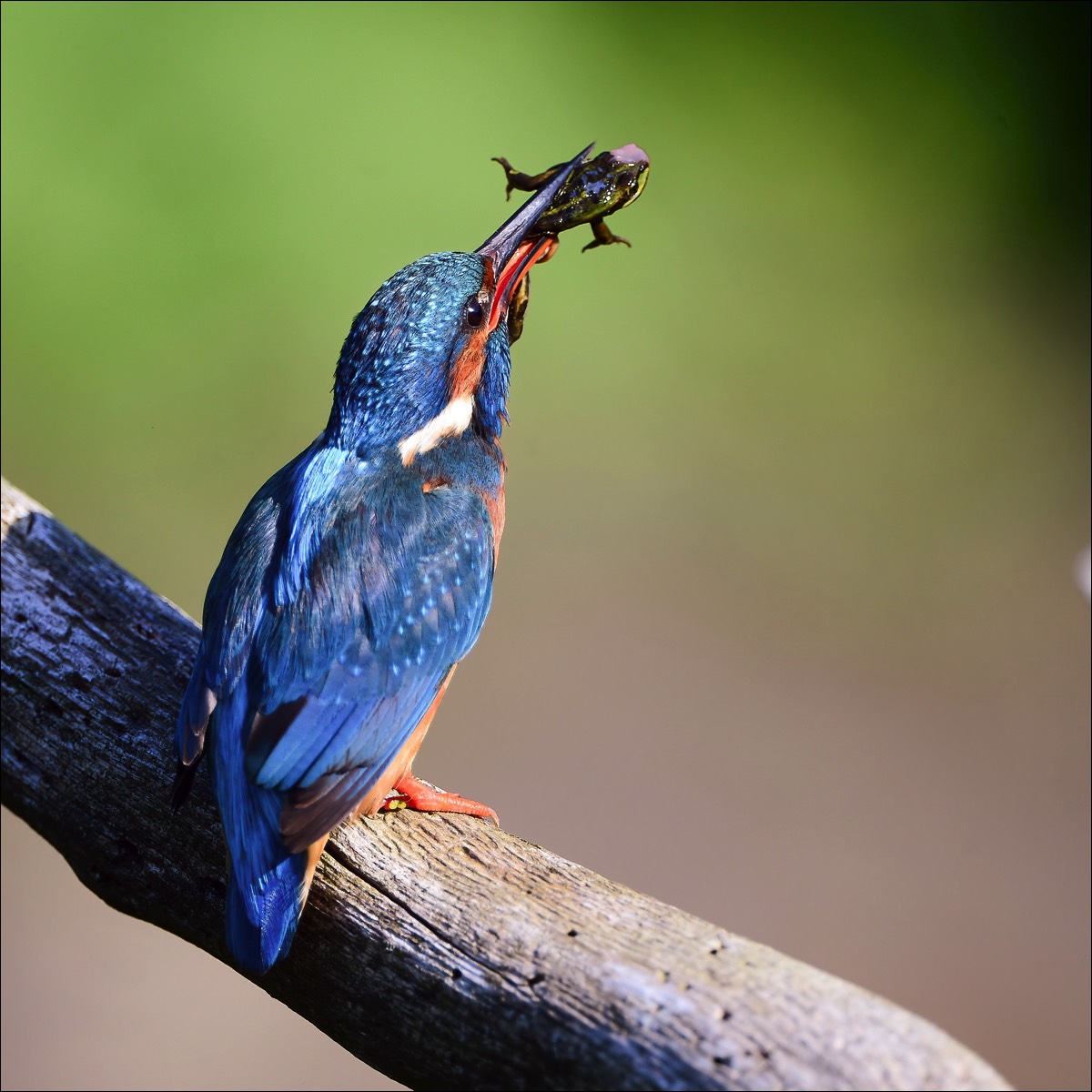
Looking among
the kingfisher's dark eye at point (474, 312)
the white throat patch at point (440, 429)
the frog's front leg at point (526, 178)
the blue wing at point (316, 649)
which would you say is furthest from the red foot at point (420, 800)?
the frog's front leg at point (526, 178)

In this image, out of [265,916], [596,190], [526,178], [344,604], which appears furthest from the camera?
[526,178]

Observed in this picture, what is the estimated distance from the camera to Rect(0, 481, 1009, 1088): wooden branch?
1479mm

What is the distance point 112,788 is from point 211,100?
4540 mm

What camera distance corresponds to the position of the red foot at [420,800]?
2092mm

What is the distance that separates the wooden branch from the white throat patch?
1.69ft

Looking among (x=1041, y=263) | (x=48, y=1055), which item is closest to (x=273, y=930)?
(x=48, y=1055)

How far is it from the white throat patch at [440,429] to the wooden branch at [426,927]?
0.52 meters

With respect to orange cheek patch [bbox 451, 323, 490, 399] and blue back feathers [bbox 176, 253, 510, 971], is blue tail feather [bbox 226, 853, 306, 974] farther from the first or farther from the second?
orange cheek patch [bbox 451, 323, 490, 399]

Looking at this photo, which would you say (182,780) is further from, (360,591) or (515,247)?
(515,247)

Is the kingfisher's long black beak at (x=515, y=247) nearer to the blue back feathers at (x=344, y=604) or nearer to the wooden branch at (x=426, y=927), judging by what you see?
the blue back feathers at (x=344, y=604)

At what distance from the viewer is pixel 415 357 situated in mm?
2195

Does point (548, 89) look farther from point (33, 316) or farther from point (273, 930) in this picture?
point (273, 930)

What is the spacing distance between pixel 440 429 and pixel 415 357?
148 mm

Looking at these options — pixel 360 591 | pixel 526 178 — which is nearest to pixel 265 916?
pixel 360 591
